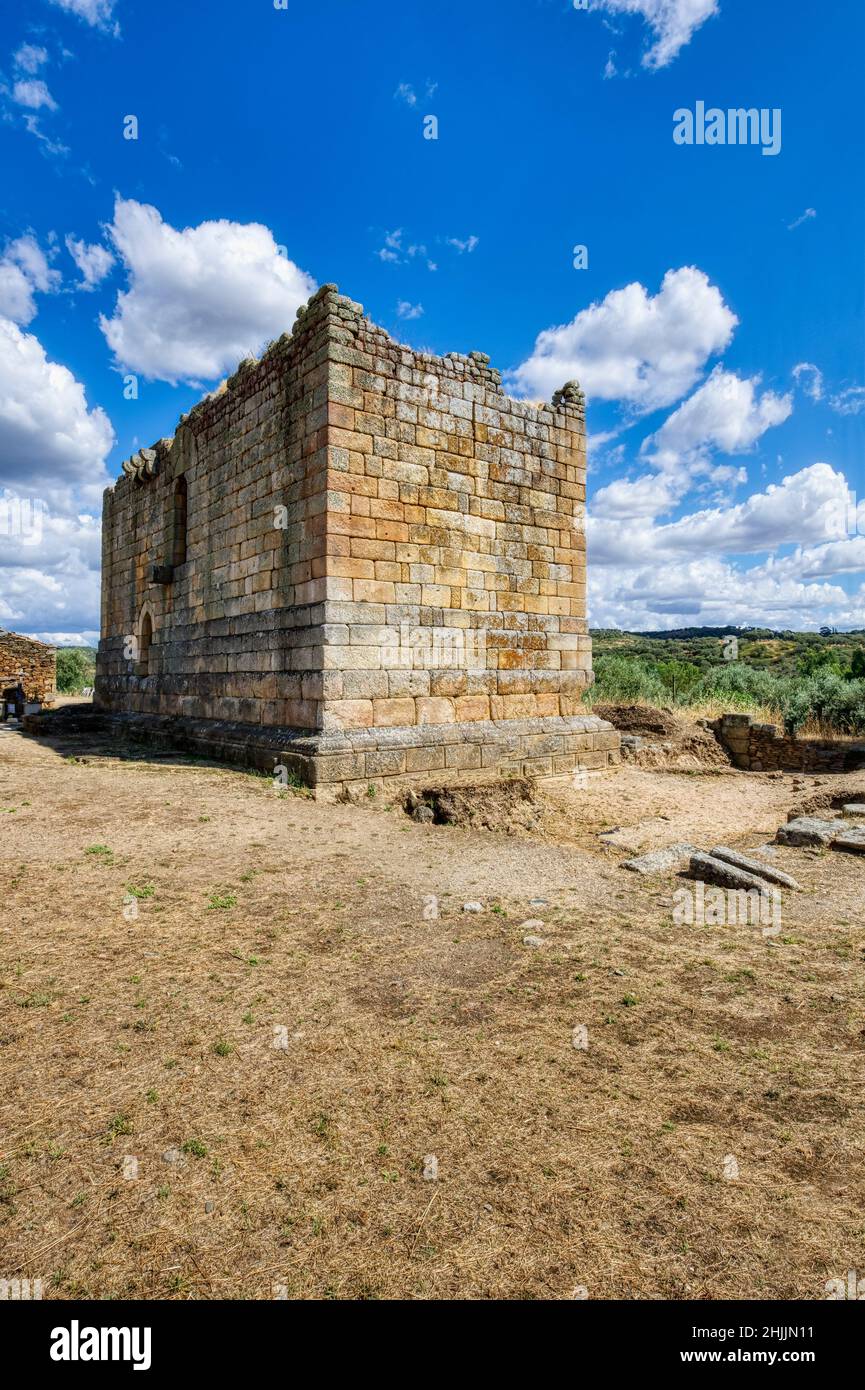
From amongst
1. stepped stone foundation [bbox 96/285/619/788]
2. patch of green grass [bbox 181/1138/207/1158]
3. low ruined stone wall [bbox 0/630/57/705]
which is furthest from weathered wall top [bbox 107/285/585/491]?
low ruined stone wall [bbox 0/630/57/705]

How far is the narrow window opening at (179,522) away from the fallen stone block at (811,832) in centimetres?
1073

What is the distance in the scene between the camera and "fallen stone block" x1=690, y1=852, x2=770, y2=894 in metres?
5.48

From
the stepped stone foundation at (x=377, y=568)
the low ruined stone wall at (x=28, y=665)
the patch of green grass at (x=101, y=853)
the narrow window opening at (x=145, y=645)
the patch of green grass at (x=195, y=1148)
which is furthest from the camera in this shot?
the low ruined stone wall at (x=28, y=665)

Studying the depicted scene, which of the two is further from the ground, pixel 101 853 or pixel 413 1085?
pixel 101 853

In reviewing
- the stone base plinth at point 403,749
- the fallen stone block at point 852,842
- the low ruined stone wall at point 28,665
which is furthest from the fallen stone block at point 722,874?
the low ruined stone wall at point 28,665

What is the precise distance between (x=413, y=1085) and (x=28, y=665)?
27.0 m

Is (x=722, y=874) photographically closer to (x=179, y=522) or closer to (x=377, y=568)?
(x=377, y=568)

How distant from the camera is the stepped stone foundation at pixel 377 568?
8797 millimetres

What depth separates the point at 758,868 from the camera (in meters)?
5.87

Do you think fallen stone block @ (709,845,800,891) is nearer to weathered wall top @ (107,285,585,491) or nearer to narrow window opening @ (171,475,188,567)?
weathered wall top @ (107,285,585,491)

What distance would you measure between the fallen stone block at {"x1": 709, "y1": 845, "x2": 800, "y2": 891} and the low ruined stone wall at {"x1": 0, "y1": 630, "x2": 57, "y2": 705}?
24762mm

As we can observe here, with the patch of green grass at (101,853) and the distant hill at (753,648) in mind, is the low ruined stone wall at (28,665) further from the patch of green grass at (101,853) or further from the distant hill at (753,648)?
the distant hill at (753,648)

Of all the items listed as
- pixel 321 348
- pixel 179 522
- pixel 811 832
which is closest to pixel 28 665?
pixel 179 522
